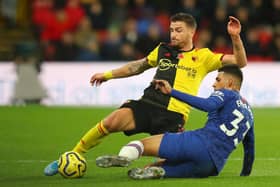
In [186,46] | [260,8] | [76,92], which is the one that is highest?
[186,46]

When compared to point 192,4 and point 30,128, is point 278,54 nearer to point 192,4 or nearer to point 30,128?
point 192,4

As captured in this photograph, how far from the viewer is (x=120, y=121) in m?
10.5

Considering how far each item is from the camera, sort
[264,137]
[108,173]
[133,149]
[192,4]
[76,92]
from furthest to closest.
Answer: [192,4] < [76,92] < [264,137] < [108,173] < [133,149]

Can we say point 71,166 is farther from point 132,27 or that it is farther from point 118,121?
point 132,27

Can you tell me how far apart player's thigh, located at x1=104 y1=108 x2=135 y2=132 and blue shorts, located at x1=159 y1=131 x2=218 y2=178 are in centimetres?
77

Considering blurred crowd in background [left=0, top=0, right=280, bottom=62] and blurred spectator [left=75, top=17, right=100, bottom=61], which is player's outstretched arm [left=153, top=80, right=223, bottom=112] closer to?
blurred crowd in background [left=0, top=0, right=280, bottom=62]

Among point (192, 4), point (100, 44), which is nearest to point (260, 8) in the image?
point (192, 4)

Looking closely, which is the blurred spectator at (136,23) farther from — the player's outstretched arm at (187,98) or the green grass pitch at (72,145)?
the player's outstretched arm at (187,98)

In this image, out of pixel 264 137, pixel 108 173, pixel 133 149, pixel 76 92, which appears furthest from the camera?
pixel 76 92

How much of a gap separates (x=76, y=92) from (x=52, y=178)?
1149cm

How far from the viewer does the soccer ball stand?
995cm

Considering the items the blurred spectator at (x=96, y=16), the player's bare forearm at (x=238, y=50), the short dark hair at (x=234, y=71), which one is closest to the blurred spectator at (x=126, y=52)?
the blurred spectator at (x=96, y=16)

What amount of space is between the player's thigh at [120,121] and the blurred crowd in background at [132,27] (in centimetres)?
1145

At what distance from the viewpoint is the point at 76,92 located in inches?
846
